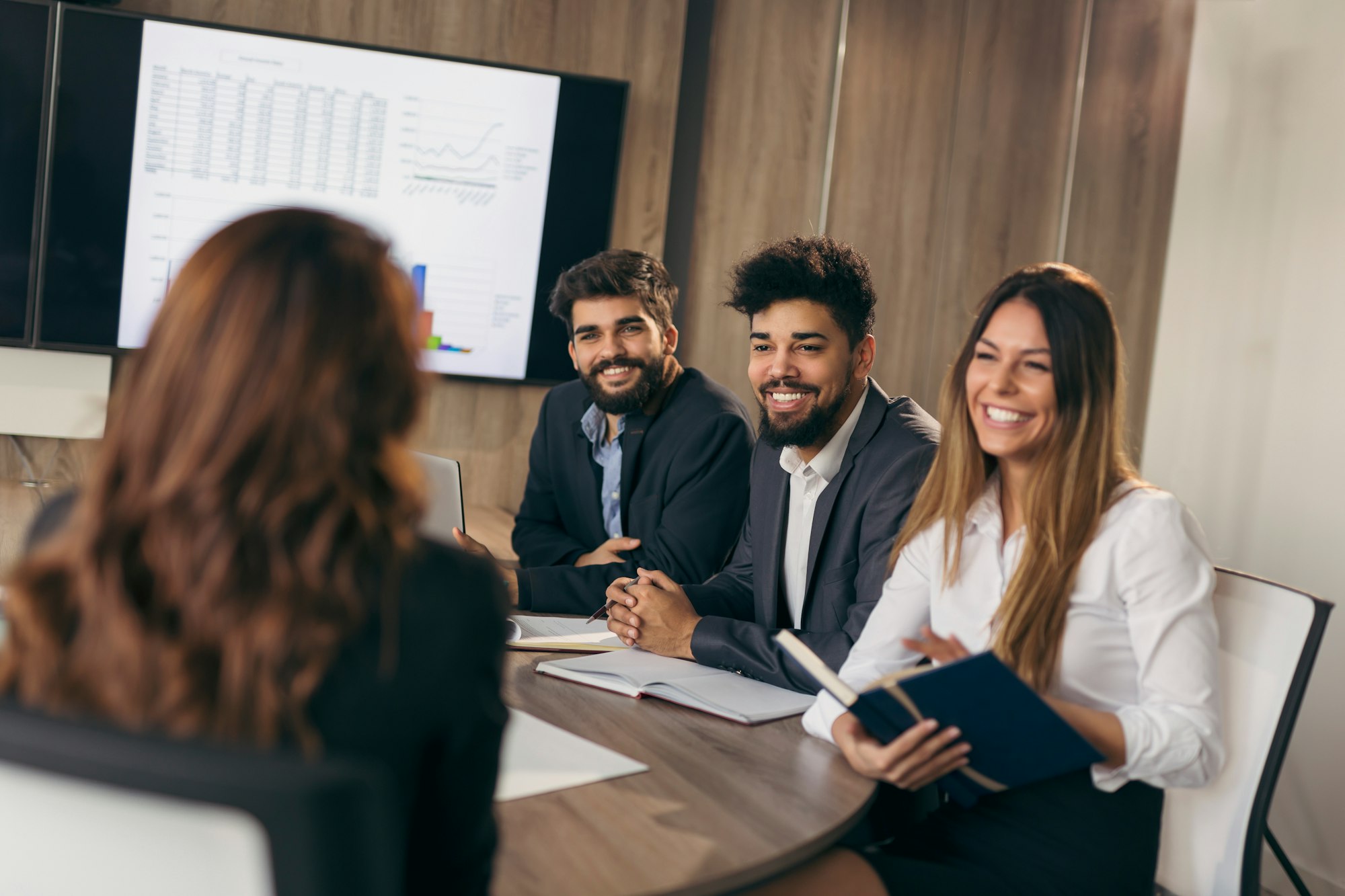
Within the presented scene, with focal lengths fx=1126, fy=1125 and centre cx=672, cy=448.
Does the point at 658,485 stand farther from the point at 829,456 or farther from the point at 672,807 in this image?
the point at 672,807

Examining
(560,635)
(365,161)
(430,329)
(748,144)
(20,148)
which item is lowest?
(560,635)

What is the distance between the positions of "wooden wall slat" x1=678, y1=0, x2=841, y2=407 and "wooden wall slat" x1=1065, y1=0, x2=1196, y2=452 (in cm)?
108

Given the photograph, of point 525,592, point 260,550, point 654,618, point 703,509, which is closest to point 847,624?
point 654,618

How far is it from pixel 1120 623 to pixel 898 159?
116 inches

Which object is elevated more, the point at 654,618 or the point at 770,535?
the point at 770,535

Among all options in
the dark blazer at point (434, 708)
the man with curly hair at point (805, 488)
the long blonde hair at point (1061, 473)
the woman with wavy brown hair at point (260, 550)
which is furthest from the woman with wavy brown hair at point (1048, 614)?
the woman with wavy brown hair at point (260, 550)

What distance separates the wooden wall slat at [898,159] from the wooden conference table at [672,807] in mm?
2856

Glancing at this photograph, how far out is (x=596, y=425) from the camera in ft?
9.60

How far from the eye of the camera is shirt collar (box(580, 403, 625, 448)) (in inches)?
115

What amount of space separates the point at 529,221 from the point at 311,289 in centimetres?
310

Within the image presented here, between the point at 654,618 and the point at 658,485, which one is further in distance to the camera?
the point at 658,485

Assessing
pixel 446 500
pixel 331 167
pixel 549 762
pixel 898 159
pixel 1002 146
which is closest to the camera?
pixel 549 762

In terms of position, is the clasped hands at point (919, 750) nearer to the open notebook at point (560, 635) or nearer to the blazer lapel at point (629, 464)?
the open notebook at point (560, 635)

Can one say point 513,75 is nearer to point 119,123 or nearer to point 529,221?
point 529,221
